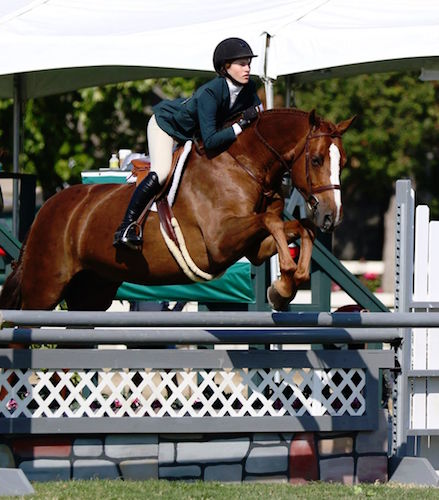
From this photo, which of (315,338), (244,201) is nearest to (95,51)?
(244,201)

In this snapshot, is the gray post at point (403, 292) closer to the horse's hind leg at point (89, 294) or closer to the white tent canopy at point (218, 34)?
the white tent canopy at point (218, 34)

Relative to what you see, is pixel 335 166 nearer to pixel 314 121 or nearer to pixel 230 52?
pixel 314 121

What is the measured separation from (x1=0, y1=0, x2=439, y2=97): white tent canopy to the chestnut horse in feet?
4.34

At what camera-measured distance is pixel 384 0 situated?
28.9ft

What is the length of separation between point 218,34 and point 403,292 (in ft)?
8.70

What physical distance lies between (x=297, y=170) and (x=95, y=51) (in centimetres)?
258

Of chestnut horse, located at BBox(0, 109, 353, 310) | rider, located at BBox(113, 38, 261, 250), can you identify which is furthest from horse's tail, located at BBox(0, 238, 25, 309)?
rider, located at BBox(113, 38, 261, 250)

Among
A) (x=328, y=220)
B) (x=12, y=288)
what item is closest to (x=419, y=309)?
(x=328, y=220)

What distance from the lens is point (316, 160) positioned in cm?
631

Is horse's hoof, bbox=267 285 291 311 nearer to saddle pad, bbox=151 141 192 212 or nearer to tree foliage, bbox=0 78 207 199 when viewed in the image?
saddle pad, bbox=151 141 192 212

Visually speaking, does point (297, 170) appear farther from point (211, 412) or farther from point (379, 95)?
point (379, 95)

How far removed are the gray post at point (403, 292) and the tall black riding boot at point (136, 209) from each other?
134cm

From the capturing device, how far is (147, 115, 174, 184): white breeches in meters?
6.86

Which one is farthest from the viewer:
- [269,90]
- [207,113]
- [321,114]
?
[321,114]
